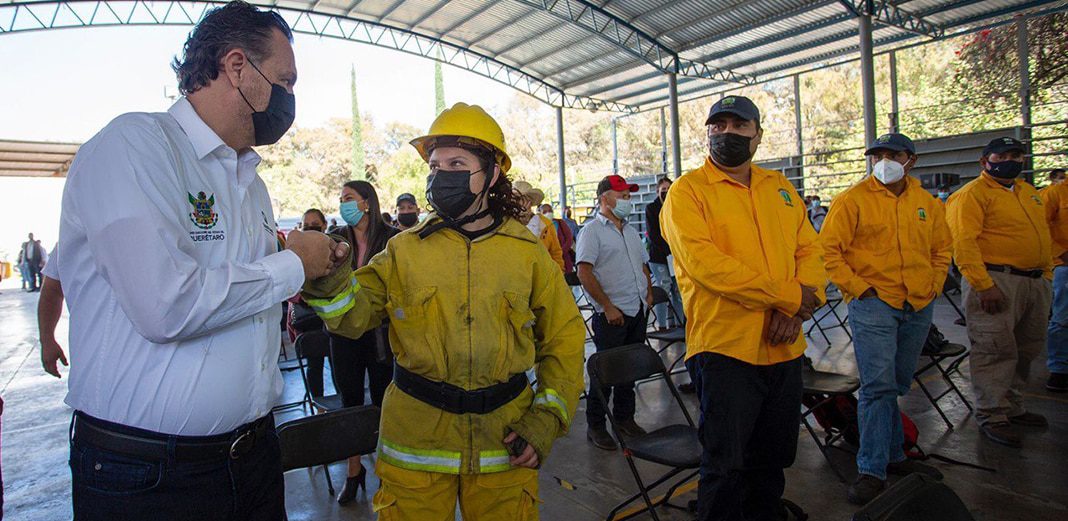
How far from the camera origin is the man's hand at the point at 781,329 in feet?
8.73

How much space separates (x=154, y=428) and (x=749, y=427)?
225 cm

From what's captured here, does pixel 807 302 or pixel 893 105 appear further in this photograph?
pixel 893 105

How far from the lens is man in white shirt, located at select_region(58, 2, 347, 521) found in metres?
1.25

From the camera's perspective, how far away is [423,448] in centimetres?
192

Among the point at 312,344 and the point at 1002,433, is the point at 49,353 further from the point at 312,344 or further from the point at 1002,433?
the point at 1002,433

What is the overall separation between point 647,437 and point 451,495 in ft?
5.11

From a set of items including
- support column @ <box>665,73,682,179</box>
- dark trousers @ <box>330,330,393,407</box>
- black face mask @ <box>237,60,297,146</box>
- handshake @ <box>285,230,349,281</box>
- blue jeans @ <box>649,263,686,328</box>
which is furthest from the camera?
support column @ <box>665,73,682,179</box>

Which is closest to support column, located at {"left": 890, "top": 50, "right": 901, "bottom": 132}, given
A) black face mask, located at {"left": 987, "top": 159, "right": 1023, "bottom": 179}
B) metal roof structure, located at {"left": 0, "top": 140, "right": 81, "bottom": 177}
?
black face mask, located at {"left": 987, "top": 159, "right": 1023, "bottom": 179}

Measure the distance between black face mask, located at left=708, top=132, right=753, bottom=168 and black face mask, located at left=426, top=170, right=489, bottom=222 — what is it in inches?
54.7

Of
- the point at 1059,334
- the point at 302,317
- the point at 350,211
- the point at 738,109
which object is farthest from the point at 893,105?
the point at 350,211

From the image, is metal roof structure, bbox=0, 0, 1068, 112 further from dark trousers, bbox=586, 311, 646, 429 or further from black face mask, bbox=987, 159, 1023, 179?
dark trousers, bbox=586, 311, 646, 429

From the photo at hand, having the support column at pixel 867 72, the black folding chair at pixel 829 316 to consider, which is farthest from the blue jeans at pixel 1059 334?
the support column at pixel 867 72

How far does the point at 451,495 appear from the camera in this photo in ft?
6.47

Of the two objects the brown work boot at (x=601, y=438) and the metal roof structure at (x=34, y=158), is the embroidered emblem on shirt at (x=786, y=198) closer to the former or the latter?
the brown work boot at (x=601, y=438)
